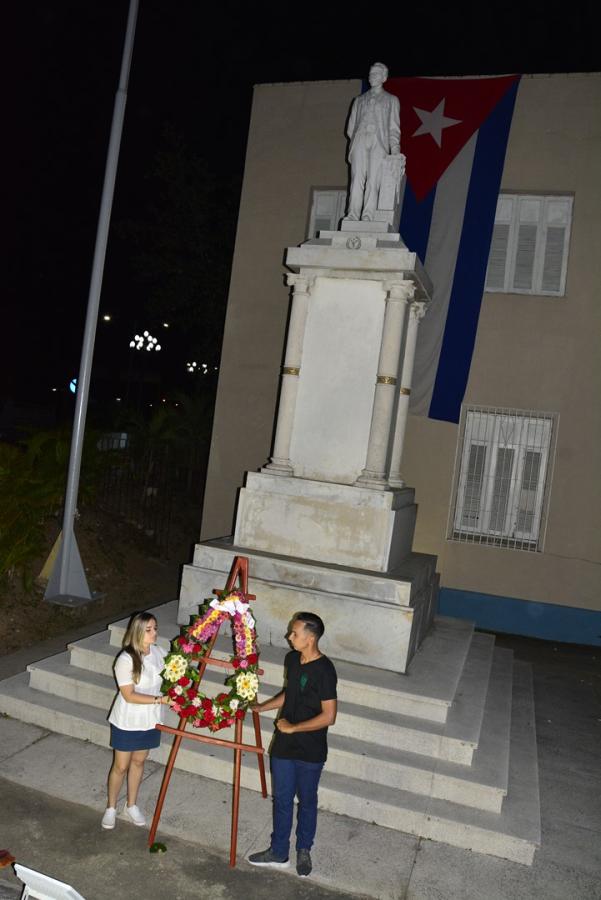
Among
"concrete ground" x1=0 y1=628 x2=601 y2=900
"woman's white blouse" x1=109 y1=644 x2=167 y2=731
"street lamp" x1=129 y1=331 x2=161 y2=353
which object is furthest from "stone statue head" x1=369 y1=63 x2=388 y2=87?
"street lamp" x1=129 y1=331 x2=161 y2=353

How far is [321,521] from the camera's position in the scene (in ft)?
24.0

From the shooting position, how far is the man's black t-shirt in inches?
169

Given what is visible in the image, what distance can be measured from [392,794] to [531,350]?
769cm

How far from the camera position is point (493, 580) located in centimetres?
1105

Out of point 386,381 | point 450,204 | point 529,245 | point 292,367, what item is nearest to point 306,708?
point 386,381

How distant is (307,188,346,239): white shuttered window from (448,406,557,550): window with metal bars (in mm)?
3981

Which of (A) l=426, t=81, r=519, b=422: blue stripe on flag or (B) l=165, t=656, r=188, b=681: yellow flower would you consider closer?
(B) l=165, t=656, r=188, b=681: yellow flower

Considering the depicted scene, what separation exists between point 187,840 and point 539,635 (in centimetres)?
765

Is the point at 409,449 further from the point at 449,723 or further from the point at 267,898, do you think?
the point at 267,898

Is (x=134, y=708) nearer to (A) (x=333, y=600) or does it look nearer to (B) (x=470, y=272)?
(A) (x=333, y=600)

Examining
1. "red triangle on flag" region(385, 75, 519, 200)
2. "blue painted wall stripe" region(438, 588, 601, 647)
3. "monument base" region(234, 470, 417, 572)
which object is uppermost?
"red triangle on flag" region(385, 75, 519, 200)

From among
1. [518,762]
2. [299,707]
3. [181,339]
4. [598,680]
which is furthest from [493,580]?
[181,339]

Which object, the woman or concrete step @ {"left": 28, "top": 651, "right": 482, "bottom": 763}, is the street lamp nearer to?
concrete step @ {"left": 28, "top": 651, "right": 482, "bottom": 763}

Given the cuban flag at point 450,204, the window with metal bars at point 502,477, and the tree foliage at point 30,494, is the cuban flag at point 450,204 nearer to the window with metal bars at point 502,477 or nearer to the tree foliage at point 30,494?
the window with metal bars at point 502,477
